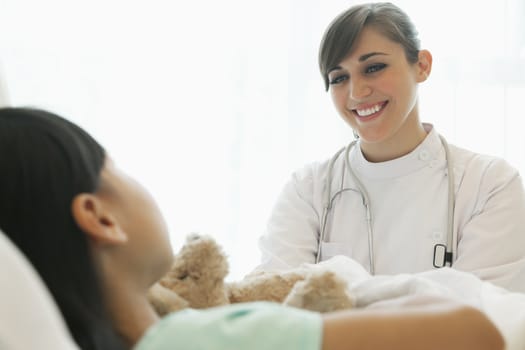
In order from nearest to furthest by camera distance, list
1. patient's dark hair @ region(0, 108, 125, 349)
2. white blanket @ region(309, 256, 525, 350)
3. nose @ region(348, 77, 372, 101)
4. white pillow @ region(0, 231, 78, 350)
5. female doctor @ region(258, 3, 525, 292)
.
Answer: white pillow @ region(0, 231, 78, 350)
patient's dark hair @ region(0, 108, 125, 349)
white blanket @ region(309, 256, 525, 350)
female doctor @ region(258, 3, 525, 292)
nose @ region(348, 77, 372, 101)

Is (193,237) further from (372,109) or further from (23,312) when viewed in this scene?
(372,109)

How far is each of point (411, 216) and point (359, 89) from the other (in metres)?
0.40

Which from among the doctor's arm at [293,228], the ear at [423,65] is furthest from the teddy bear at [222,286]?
the ear at [423,65]

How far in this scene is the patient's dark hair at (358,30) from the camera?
168 cm

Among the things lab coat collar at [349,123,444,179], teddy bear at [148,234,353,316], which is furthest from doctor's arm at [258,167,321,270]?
teddy bear at [148,234,353,316]

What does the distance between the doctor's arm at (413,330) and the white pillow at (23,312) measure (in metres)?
0.28

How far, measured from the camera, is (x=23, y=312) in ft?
1.86

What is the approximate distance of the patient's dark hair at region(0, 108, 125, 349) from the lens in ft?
2.22

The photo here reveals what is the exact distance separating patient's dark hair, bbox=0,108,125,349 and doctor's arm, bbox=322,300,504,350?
0.27m

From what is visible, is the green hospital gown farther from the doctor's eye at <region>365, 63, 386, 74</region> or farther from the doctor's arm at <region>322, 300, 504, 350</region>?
the doctor's eye at <region>365, 63, 386, 74</region>

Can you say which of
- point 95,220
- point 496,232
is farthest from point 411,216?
point 95,220

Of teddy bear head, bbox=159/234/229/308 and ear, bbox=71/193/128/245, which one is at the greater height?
ear, bbox=71/193/128/245

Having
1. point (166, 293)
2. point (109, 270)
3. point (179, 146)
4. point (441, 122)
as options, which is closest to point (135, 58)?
point (179, 146)

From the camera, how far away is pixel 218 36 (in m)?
2.49
